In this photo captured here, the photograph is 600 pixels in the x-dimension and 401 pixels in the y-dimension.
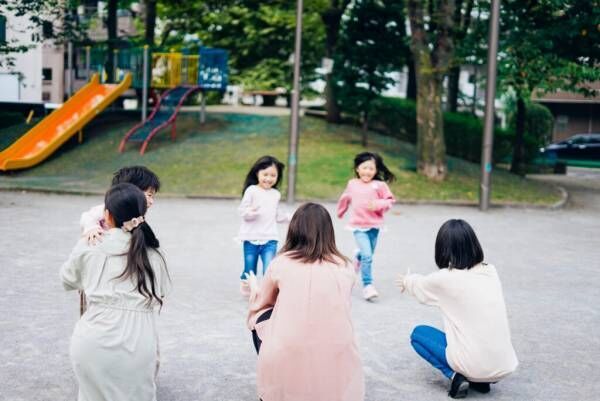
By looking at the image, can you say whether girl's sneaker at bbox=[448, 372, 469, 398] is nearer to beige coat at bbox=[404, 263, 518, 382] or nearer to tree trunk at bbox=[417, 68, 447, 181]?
beige coat at bbox=[404, 263, 518, 382]

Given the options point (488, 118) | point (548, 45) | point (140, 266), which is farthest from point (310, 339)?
point (548, 45)

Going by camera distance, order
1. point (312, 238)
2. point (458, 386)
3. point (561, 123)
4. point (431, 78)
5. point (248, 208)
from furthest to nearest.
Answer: point (561, 123) → point (431, 78) → point (248, 208) → point (458, 386) → point (312, 238)

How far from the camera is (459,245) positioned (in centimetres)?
563

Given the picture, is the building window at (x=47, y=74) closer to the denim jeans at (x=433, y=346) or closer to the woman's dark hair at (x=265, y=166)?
the woman's dark hair at (x=265, y=166)

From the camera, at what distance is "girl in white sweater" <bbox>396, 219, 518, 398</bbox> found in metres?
5.60

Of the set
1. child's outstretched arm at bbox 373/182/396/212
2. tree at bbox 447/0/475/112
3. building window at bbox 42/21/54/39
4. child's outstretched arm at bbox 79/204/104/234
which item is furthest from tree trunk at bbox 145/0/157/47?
child's outstretched arm at bbox 79/204/104/234

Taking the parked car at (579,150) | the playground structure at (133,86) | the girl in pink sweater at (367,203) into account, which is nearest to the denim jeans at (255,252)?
the girl in pink sweater at (367,203)

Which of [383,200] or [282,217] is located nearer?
[282,217]

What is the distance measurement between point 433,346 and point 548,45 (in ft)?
54.4

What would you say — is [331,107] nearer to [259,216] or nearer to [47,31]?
[47,31]

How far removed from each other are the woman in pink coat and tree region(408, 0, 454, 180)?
16.5 meters

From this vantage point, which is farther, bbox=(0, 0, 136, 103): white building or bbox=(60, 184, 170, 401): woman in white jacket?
bbox=(0, 0, 136, 103): white building

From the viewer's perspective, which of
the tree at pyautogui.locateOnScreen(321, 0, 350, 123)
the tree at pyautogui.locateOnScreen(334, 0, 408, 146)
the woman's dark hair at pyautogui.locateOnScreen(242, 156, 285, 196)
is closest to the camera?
the woman's dark hair at pyautogui.locateOnScreen(242, 156, 285, 196)

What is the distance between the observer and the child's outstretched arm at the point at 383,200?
8758mm
